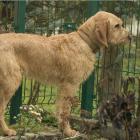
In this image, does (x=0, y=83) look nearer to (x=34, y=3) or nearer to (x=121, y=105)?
(x=121, y=105)

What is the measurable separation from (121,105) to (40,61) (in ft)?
6.01

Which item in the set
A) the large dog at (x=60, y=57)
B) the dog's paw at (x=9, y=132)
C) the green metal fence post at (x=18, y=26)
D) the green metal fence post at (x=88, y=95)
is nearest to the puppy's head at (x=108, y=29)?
the large dog at (x=60, y=57)

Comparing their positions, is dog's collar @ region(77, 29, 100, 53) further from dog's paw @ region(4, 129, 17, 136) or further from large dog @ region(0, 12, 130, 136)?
dog's paw @ region(4, 129, 17, 136)

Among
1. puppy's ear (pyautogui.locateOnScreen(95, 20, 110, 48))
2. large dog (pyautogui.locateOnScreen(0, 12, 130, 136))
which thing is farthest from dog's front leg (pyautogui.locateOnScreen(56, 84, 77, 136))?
puppy's ear (pyautogui.locateOnScreen(95, 20, 110, 48))

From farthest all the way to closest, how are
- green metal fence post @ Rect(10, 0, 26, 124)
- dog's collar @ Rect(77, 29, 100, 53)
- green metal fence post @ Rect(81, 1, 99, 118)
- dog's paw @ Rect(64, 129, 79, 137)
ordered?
green metal fence post @ Rect(81, 1, 99, 118), green metal fence post @ Rect(10, 0, 26, 124), dog's collar @ Rect(77, 29, 100, 53), dog's paw @ Rect(64, 129, 79, 137)

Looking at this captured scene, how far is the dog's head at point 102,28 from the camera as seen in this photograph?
8.12 m

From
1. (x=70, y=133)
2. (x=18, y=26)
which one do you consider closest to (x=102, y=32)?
(x=18, y=26)

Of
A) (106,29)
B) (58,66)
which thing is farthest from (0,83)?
(106,29)

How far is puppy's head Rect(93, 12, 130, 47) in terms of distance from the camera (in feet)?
26.6

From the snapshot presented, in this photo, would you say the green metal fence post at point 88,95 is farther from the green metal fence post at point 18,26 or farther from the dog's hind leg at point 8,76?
the dog's hind leg at point 8,76

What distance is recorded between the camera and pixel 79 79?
8047mm

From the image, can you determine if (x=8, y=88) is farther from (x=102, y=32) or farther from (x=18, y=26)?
(x=102, y=32)

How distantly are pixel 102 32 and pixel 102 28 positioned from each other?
6 centimetres

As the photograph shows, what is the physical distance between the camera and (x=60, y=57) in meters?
7.92
